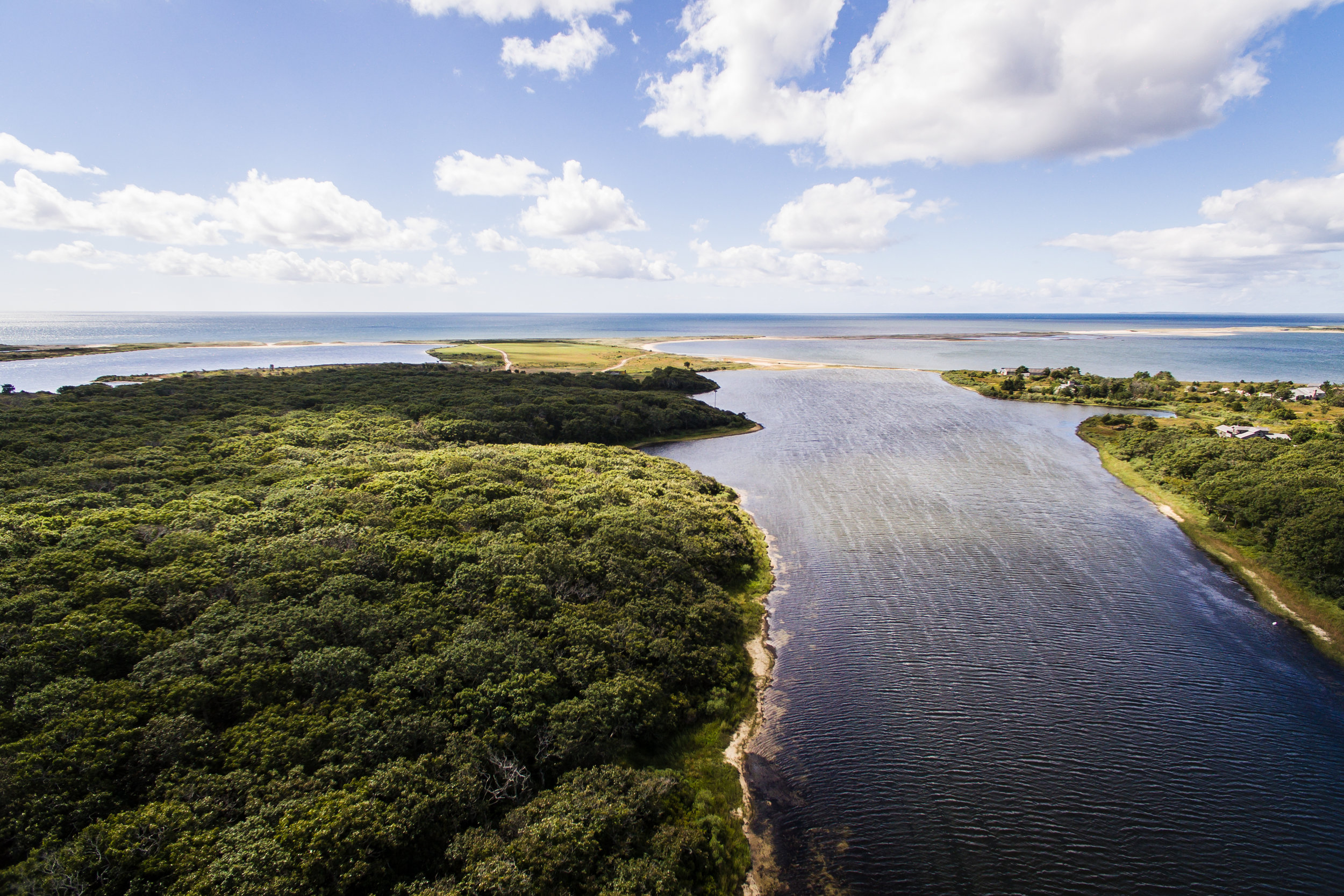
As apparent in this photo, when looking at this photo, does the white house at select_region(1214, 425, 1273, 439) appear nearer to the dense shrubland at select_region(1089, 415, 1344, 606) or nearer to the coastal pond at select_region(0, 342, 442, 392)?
Result: the dense shrubland at select_region(1089, 415, 1344, 606)

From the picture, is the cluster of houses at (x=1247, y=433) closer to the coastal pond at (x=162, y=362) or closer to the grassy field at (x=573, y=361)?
the grassy field at (x=573, y=361)

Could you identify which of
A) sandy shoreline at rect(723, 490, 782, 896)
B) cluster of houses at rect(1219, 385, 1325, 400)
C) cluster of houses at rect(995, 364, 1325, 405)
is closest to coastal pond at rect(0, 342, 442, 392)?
sandy shoreline at rect(723, 490, 782, 896)

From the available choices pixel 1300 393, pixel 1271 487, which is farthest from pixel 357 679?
pixel 1300 393

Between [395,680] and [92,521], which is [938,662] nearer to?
[395,680]

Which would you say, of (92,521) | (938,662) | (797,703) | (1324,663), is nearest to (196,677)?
(92,521)

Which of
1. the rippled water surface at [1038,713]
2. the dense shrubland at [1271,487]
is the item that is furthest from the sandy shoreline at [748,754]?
the dense shrubland at [1271,487]

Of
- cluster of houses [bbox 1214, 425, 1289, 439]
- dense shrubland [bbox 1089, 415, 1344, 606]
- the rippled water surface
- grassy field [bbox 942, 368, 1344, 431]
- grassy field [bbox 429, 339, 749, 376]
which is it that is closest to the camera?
the rippled water surface
